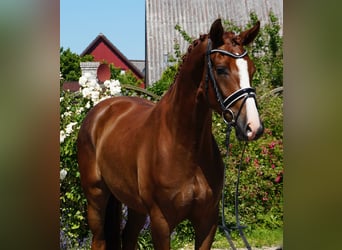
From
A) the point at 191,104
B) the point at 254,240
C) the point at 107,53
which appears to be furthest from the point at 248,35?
the point at 107,53

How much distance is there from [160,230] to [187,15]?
9402mm

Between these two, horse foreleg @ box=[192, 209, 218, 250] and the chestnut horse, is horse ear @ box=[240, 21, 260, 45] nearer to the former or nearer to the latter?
the chestnut horse

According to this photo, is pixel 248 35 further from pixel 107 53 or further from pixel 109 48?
pixel 107 53

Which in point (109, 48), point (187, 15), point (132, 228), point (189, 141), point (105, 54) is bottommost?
point (132, 228)

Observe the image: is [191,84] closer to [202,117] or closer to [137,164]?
[202,117]

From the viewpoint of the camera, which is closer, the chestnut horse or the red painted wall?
the chestnut horse

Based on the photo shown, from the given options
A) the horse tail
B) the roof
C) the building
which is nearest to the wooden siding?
the horse tail

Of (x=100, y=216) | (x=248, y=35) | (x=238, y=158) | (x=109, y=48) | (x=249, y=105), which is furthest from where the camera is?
(x=109, y=48)

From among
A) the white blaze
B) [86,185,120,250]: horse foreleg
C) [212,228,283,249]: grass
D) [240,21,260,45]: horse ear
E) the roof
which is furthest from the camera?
the roof

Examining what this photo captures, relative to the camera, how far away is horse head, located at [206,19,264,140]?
1.98m

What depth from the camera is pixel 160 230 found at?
2.40 metres

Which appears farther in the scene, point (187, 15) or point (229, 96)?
point (187, 15)

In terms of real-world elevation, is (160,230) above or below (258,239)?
above

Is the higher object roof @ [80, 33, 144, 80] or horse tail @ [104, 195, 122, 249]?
roof @ [80, 33, 144, 80]
